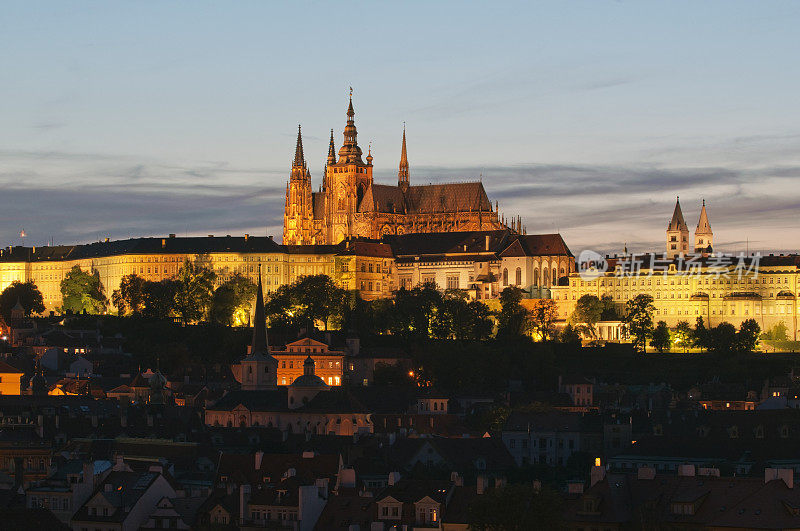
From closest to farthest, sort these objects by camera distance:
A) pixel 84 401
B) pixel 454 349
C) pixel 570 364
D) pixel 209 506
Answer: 1. pixel 209 506
2. pixel 84 401
3. pixel 454 349
4. pixel 570 364

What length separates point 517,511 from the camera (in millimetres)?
67312

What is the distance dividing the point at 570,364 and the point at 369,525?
388 ft

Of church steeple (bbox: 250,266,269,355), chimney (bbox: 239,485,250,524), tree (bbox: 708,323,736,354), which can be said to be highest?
church steeple (bbox: 250,266,269,355)

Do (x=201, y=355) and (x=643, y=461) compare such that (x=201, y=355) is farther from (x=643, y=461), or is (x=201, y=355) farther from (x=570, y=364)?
(x=643, y=461)

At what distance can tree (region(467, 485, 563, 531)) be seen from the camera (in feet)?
218

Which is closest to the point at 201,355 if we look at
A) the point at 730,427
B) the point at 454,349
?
the point at 454,349

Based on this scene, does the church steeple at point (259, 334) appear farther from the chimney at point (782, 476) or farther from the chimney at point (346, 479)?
the chimney at point (782, 476)

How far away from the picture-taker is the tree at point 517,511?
6656 cm

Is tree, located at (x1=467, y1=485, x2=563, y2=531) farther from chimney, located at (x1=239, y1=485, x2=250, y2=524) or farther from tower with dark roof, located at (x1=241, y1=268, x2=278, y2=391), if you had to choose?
tower with dark roof, located at (x1=241, y1=268, x2=278, y2=391)

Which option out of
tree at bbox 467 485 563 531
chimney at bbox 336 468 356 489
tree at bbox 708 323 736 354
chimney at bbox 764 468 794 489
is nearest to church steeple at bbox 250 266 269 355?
tree at bbox 708 323 736 354

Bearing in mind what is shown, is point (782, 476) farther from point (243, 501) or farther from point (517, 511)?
point (243, 501)

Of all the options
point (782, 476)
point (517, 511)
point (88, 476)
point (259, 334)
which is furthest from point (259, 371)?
point (517, 511)

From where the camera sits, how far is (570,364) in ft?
620

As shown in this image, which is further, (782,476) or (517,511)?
(782,476)
